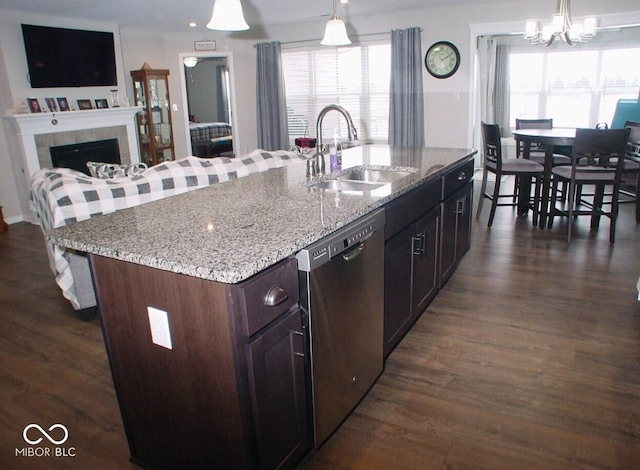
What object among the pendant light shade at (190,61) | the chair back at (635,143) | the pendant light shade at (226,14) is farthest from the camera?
the pendant light shade at (190,61)

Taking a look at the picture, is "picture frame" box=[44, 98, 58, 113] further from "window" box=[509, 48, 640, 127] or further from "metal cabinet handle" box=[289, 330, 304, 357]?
"window" box=[509, 48, 640, 127]

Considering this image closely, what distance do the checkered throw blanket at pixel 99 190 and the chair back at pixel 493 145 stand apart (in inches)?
97.0

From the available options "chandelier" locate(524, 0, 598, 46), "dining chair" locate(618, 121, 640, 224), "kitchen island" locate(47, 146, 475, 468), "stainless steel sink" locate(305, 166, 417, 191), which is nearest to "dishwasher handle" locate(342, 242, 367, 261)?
"kitchen island" locate(47, 146, 475, 468)

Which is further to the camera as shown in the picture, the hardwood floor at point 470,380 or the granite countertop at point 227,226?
the hardwood floor at point 470,380

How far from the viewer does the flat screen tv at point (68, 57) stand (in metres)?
5.60

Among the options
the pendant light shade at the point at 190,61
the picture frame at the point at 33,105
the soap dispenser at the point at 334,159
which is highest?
the pendant light shade at the point at 190,61

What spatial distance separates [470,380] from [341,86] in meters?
5.75

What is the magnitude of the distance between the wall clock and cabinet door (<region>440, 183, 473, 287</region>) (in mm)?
3126

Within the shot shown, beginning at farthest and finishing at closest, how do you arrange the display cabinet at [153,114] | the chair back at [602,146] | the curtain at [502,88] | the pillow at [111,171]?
the curtain at [502,88] → the display cabinet at [153,114] → the chair back at [602,146] → the pillow at [111,171]

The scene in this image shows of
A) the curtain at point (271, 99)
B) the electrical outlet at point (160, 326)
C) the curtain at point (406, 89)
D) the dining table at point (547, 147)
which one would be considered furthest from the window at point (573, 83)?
the electrical outlet at point (160, 326)

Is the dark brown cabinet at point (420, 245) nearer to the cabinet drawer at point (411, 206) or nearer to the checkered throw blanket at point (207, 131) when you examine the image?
the cabinet drawer at point (411, 206)

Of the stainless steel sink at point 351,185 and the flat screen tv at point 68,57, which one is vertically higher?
the flat screen tv at point 68,57

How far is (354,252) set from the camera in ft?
6.23

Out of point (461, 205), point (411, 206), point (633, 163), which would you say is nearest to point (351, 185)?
point (411, 206)
